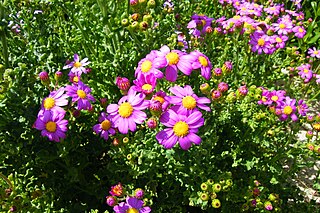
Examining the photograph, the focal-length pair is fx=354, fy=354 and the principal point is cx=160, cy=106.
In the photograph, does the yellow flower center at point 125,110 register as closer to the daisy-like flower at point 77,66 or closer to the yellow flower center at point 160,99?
the yellow flower center at point 160,99

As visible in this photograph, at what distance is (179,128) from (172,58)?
0.41 metres

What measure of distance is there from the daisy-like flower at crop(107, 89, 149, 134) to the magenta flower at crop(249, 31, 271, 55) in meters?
1.40

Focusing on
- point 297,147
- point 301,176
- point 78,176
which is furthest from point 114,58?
point 301,176

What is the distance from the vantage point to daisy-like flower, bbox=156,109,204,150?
1.86m

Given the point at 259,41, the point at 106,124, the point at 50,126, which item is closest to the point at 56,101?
the point at 50,126

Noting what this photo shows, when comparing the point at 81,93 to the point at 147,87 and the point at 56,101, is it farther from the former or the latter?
the point at 147,87

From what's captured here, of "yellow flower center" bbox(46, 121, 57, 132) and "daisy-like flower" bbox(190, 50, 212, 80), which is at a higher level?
"daisy-like flower" bbox(190, 50, 212, 80)

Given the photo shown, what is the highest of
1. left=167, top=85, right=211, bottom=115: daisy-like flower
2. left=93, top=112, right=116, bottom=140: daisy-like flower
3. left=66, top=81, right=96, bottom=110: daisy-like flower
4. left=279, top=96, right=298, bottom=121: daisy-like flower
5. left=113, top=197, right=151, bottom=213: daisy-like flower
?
left=167, top=85, right=211, bottom=115: daisy-like flower

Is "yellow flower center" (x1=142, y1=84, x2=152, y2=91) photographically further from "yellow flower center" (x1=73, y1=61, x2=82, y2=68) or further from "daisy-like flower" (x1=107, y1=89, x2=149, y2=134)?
"yellow flower center" (x1=73, y1=61, x2=82, y2=68)

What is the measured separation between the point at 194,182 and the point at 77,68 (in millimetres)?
1132

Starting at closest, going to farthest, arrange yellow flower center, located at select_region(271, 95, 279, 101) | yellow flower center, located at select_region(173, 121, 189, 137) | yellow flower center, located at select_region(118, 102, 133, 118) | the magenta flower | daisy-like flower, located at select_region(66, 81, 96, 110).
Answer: yellow flower center, located at select_region(173, 121, 189, 137)
yellow flower center, located at select_region(118, 102, 133, 118)
daisy-like flower, located at select_region(66, 81, 96, 110)
yellow flower center, located at select_region(271, 95, 279, 101)
the magenta flower

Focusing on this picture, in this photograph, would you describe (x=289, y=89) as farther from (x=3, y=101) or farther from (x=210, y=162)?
(x=3, y=101)

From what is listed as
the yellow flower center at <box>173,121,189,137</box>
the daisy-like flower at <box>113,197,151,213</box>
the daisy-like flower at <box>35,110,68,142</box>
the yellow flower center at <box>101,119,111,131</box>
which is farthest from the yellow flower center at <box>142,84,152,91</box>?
the daisy-like flower at <box>113,197,151,213</box>

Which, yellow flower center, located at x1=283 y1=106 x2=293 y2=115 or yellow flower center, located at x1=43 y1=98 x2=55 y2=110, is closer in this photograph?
yellow flower center, located at x1=43 y1=98 x2=55 y2=110
